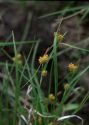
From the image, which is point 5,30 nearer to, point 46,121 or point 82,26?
point 82,26

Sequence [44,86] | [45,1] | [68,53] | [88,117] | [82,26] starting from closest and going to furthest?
[88,117] → [44,86] → [68,53] → [82,26] → [45,1]

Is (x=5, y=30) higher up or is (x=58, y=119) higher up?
(x=58, y=119)

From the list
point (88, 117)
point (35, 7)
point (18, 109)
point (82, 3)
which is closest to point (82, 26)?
point (82, 3)

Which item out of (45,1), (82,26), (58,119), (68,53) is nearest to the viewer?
(58,119)

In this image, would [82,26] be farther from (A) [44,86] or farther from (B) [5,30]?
(A) [44,86]

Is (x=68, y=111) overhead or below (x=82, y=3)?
below

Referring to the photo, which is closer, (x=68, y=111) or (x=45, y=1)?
(x=68, y=111)

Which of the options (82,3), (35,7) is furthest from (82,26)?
(35,7)

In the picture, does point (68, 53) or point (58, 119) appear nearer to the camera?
point (58, 119)

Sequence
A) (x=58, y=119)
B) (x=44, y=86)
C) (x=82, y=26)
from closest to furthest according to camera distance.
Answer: (x=58, y=119) → (x=44, y=86) → (x=82, y=26)
